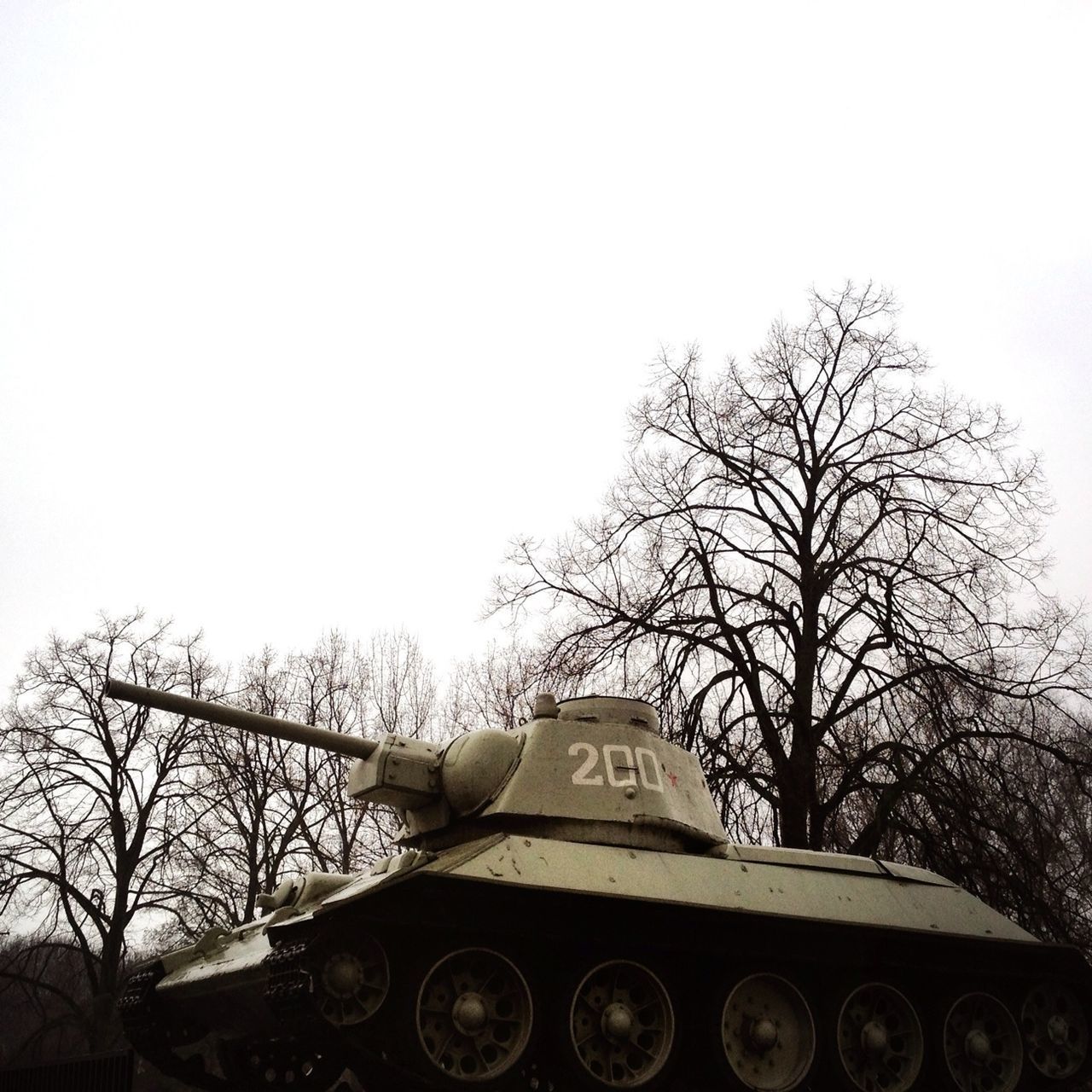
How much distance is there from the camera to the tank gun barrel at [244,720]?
34.6 ft

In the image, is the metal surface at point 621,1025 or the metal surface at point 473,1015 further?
the metal surface at point 621,1025

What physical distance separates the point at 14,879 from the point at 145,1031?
12.3 meters

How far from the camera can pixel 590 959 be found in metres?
8.88

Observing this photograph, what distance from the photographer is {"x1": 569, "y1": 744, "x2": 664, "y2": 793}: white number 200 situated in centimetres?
1005

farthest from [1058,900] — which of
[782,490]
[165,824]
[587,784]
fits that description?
[165,824]

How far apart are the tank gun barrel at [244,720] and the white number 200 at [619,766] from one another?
185 centimetres

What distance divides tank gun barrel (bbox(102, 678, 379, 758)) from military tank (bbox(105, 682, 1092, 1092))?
3cm

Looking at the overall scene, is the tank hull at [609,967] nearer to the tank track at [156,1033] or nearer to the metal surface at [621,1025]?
the metal surface at [621,1025]

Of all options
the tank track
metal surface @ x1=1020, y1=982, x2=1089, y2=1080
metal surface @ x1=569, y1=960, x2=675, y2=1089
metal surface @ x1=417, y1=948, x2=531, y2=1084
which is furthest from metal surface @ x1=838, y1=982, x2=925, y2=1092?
the tank track

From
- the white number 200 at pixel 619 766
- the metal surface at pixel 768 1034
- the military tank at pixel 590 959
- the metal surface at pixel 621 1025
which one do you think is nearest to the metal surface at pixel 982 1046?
the military tank at pixel 590 959

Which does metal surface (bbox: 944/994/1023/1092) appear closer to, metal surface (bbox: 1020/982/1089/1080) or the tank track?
metal surface (bbox: 1020/982/1089/1080)

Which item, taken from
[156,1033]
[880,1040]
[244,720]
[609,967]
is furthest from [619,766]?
[156,1033]

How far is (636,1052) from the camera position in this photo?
891 cm

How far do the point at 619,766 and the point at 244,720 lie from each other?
3.42m
